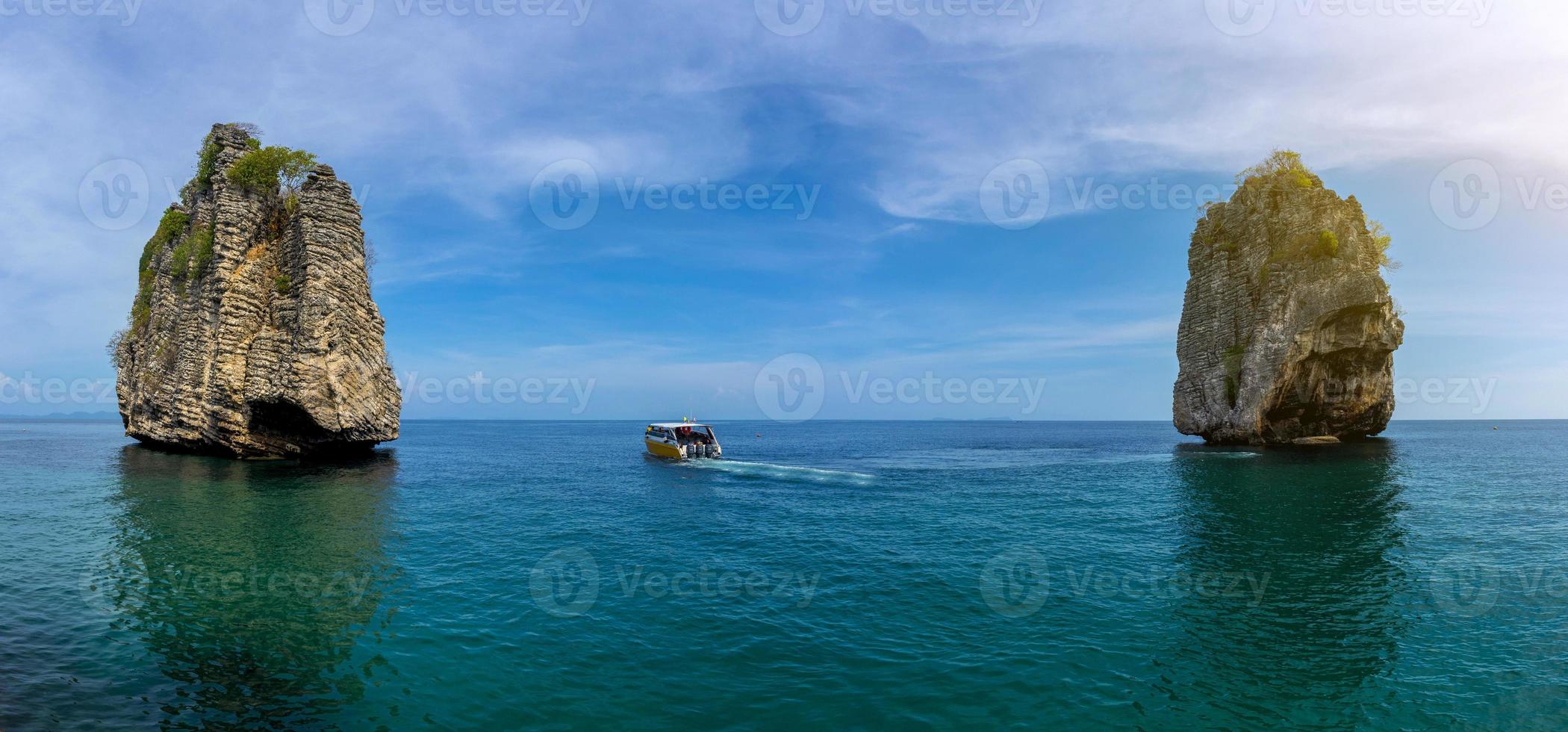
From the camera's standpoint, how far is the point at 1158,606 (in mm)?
17922

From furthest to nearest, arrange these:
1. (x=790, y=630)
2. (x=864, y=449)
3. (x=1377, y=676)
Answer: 1. (x=864, y=449)
2. (x=790, y=630)
3. (x=1377, y=676)

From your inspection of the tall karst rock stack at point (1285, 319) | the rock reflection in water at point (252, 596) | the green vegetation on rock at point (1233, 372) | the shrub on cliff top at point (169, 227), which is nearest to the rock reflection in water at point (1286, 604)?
the rock reflection in water at point (252, 596)

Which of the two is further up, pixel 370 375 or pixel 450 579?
pixel 370 375

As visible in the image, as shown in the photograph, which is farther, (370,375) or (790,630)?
(370,375)

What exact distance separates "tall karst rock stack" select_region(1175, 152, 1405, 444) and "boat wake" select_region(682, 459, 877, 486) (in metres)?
44.2

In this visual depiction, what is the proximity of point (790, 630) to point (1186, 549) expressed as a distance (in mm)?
17322

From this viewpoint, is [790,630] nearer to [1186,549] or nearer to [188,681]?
[188,681]

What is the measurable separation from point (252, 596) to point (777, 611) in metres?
14.6

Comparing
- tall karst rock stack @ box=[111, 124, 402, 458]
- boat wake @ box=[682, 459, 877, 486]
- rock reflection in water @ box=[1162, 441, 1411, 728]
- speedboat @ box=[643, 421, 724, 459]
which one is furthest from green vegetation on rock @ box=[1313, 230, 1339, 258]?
tall karst rock stack @ box=[111, 124, 402, 458]

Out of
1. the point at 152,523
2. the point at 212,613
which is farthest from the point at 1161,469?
the point at 152,523

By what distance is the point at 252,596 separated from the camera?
58.9 feet

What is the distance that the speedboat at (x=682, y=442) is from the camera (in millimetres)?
62331

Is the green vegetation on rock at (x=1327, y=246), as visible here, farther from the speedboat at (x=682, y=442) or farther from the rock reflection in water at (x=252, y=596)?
the rock reflection in water at (x=252, y=596)

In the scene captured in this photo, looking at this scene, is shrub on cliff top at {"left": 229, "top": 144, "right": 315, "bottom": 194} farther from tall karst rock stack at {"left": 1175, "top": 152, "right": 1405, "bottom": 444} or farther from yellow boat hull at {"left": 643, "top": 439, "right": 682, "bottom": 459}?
tall karst rock stack at {"left": 1175, "top": 152, "right": 1405, "bottom": 444}
